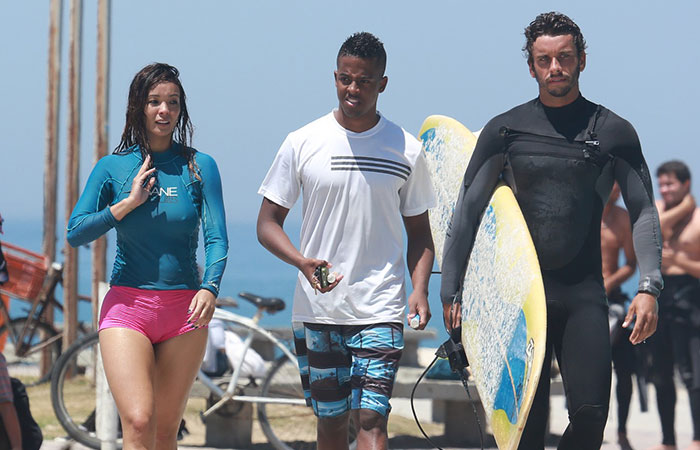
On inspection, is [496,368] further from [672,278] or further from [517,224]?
[672,278]

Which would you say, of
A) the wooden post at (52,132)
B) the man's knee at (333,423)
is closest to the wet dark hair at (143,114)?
the man's knee at (333,423)

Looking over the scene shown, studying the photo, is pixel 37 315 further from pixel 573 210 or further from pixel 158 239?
pixel 573 210

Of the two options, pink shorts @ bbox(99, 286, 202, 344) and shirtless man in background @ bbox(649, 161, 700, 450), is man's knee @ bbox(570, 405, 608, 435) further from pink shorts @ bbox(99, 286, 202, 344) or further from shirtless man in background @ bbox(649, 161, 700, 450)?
shirtless man in background @ bbox(649, 161, 700, 450)

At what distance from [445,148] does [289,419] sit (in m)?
3.00

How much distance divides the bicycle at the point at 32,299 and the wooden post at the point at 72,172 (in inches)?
16.3

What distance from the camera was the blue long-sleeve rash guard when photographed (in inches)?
173

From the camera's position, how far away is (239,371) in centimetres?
768

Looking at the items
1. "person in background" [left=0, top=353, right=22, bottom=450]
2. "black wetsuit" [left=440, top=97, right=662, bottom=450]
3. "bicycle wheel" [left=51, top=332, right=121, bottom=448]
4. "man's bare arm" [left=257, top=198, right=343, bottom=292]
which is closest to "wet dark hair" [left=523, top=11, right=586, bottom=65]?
"black wetsuit" [left=440, top=97, right=662, bottom=450]

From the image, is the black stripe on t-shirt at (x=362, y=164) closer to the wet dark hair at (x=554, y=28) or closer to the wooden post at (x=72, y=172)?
the wet dark hair at (x=554, y=28)

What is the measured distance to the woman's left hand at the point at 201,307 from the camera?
14.2 feet

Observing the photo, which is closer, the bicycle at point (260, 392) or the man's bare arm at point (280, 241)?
the man's bare arm at point (280, 241)

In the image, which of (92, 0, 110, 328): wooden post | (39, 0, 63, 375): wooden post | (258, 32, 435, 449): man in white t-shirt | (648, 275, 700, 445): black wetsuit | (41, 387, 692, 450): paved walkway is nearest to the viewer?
(258, 32, 435, 449): man in white t-shirt

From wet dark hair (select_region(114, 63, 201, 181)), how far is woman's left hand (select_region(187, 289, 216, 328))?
0.46 metres

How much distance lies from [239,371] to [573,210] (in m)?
3.74
